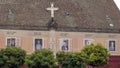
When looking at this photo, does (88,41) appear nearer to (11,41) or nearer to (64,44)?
(64,44)

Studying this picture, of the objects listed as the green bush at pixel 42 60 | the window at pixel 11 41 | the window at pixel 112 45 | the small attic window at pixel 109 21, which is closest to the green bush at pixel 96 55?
the green bush at pixel 42 60

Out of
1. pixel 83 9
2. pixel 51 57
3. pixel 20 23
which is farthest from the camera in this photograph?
pixel 83 9

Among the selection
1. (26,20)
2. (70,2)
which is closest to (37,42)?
(26,20)

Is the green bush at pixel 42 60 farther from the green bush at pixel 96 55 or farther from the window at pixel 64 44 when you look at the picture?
the window at pixel 64 44

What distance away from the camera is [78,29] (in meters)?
63.6

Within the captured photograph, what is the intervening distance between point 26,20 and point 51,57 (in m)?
9.08

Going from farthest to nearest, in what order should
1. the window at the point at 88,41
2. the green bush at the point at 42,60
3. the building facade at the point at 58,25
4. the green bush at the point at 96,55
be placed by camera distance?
1. the window at the point at 88,41
2. the building facade at the point at 58,25
3. the green bush at the point at 96,55
4. the green bush at the point at 42,60

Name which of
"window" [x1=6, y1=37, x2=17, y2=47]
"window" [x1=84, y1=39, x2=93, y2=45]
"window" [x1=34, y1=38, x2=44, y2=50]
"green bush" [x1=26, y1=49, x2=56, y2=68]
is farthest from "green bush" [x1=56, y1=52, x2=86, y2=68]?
"window" [x1=84, y1=39, x2=93, y2=45]

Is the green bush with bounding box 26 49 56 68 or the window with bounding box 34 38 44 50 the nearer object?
the green bush with bounding box 26 49 56 68

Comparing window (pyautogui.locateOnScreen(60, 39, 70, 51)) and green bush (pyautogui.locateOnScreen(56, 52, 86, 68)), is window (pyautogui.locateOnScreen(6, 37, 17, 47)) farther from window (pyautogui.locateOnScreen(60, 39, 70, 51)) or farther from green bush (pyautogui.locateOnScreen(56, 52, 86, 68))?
green bush (pyautogui.locateOnScreen(56, 52, 86, 68))

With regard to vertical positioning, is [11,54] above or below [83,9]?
below

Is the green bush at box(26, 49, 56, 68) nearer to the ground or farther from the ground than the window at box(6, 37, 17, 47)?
nearer to the ground

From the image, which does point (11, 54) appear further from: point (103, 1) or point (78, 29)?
point (103, 1)

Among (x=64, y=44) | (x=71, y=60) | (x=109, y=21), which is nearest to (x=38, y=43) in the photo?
(x=64, y=44)
